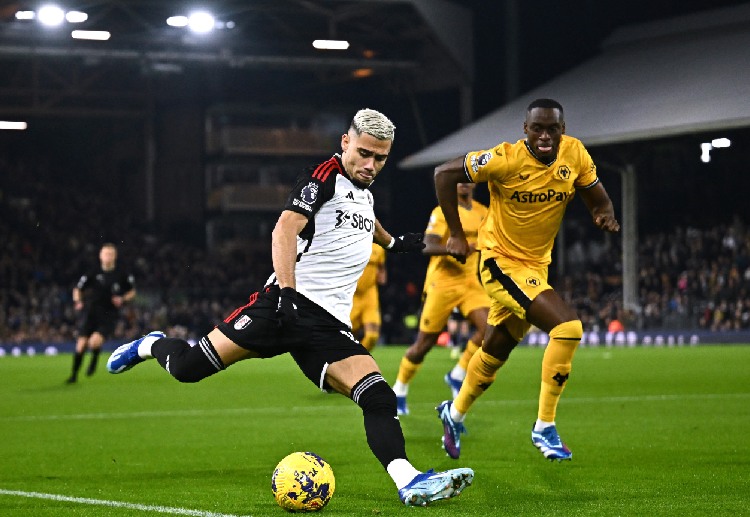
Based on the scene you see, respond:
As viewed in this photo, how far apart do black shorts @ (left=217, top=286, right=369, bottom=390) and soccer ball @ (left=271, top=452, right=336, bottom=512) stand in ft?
1.71

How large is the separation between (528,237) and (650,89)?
27.4 metres

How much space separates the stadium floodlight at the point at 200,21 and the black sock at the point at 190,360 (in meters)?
29.7

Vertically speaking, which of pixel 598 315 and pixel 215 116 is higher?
pixel 215 116

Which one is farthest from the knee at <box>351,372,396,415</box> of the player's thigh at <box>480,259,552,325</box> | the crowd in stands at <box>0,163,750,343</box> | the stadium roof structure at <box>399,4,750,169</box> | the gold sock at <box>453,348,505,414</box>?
the crowd in stands at <box>0,163,750,343</box>

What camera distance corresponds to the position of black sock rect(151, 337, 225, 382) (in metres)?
7.46

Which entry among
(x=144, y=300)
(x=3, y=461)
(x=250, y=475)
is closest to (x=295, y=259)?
(x=250, y=475)

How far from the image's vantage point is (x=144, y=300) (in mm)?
40312

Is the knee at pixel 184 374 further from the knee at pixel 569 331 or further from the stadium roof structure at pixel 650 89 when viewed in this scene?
the stadium roof structure at pixel 650 89

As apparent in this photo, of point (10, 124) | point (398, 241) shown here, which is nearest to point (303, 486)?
point (398, 241)

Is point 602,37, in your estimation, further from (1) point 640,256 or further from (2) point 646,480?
(2) point 646,480

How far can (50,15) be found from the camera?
116 ft

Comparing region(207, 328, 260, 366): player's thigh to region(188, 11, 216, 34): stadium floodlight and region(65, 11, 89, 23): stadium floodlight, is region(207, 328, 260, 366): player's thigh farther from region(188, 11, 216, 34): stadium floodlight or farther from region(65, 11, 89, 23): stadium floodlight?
region(188, 11, 216, 34): stadium floodlight

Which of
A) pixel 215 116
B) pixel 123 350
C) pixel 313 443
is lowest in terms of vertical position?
pixel 313 443

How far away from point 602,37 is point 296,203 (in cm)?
3697
